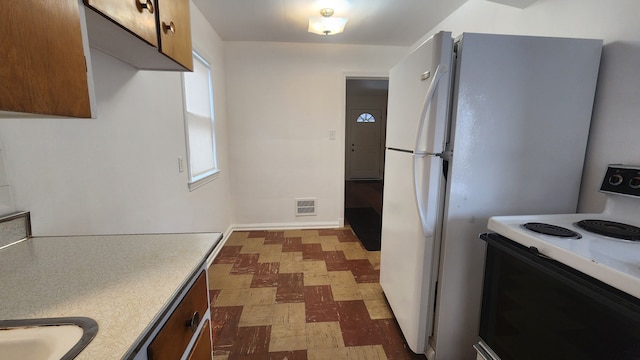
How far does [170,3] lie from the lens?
1.10 metres

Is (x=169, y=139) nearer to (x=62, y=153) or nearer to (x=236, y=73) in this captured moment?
(x=62, y=153)

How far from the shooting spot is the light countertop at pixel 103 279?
54 centimetres

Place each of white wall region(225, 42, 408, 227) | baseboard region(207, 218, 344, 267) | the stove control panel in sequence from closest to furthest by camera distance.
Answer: the stove control panel < white wall region(225, 42, 408, 227) < baseboard region(207, 218, 344, 267)

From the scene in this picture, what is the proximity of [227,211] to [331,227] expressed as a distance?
4.54 ft

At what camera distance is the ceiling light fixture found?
2381 mm

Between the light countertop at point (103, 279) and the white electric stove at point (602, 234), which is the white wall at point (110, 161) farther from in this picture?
the white electric stove at point (602, 234)

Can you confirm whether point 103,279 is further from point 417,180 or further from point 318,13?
point 318,13

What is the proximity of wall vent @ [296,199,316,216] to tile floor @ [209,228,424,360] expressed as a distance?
0.61 m

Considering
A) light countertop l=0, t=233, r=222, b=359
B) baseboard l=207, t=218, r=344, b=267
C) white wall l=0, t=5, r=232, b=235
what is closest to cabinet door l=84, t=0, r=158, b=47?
white wall l=0, t=5, r=232, b=235

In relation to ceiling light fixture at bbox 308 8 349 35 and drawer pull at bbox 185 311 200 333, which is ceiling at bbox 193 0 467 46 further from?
drawer pull at bbox 185 311 200 333

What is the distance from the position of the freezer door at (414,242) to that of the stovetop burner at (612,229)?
A: 53 centimetres

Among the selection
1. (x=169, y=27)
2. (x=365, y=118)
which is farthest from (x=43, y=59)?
(x=365, y=118)

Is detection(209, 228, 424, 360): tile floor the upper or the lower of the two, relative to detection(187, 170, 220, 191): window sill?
lower

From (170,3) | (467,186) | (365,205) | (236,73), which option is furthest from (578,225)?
(365,205)
